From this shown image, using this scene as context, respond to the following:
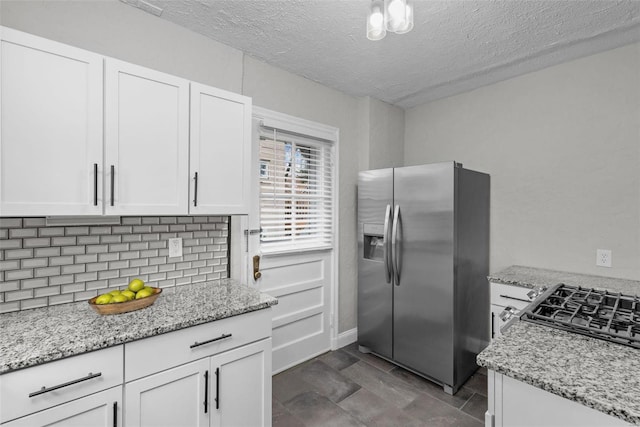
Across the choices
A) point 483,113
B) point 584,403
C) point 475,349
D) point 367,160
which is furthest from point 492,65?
point 584,403

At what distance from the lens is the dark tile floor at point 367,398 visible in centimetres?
202

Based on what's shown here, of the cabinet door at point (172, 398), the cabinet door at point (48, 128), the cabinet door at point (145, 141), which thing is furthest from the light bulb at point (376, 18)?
the cabinet door at point (172, 398)

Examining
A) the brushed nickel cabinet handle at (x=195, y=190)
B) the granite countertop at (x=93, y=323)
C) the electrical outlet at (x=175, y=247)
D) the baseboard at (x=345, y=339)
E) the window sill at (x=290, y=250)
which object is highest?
the brushed nickel cabinet handle at (x=195, y=190)

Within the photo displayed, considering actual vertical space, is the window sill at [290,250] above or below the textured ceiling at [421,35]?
below

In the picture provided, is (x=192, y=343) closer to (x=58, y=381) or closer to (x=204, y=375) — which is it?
(x=204, y=375)

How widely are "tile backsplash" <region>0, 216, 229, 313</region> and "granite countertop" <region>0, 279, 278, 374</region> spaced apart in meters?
0.10

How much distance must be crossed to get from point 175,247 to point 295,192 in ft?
3.67

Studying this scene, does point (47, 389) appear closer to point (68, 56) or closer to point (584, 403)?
point (68, 56)

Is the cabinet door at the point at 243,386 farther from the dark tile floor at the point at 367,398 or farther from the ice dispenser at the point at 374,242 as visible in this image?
the ice dispenser at the point at 374,242

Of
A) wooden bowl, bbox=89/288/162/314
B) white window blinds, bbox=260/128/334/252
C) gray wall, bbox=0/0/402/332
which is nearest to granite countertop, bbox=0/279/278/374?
wooden bowl, bbox=89/288/162/314

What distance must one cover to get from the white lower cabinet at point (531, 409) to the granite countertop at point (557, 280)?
1.31 m

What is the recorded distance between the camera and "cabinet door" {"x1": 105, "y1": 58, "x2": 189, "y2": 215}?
150cm

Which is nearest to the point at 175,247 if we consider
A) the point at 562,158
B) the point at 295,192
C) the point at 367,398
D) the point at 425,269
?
the point at 295,192

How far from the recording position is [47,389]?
1112mm
